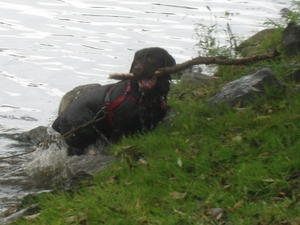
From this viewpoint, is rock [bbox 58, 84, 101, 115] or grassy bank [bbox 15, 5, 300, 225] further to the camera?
rock [bbox 58, 84, 101, 115]

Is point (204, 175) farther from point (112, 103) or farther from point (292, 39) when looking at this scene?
point (292, 39)

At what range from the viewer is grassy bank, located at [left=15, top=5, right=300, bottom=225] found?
5.70 meters

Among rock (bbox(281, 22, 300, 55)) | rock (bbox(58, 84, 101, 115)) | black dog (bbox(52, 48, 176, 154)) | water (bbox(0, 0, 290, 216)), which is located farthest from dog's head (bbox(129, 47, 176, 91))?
rock (bbox(58, 84, 101, 115))

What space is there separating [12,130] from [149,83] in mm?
3497

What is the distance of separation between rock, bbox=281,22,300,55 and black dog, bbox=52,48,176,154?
1.89 metres

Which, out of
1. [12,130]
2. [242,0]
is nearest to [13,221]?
[12,130]

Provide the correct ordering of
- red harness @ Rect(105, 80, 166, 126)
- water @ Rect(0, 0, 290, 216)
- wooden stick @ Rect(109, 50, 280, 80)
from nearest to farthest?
wooden stick @ Rect(109, 50, 280, 80) → red harness @ Rect(105, 80, 166, 126) → water @ Rect(0, 0, 290, 216)

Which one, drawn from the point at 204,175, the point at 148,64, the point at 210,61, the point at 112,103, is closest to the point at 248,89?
the point at 210,61

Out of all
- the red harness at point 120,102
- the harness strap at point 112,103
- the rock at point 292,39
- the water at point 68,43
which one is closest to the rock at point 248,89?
the red harness at point 120,102

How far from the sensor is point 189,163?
6.57 m

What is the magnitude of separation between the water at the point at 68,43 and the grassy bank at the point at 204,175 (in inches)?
47.2

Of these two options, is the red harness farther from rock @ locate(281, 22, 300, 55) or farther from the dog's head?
rock @ locate(281, 22, 300, 55)

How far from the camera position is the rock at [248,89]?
7.80m

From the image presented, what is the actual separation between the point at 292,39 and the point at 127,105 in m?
2.51
